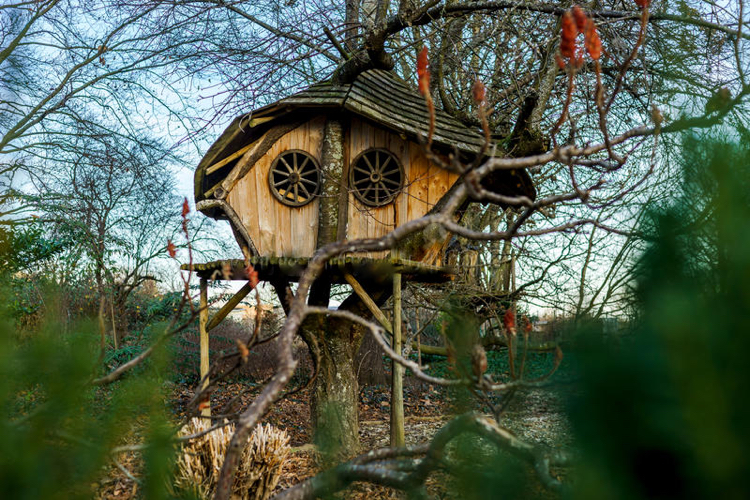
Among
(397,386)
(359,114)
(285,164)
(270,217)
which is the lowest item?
(397,386)

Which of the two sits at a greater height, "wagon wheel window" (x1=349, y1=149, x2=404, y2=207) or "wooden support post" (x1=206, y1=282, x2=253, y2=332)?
"wagon wheel window" (x1=349, y1=149, x2=404, y2=207)

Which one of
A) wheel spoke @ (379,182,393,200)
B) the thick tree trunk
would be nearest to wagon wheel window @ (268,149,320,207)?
wheel spoke @ (379,182,393,200)

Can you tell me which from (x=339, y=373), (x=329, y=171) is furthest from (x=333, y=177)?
(x=339, y=373)

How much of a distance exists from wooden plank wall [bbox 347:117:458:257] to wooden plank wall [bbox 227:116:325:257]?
1.66 ft

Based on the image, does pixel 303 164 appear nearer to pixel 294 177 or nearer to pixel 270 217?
pixel 294 177

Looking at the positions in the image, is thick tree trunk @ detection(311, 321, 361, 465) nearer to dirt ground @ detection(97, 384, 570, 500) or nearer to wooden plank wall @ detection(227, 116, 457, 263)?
dirt ground @ detection(97, 384, 570, 500)

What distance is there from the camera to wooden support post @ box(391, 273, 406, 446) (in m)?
6.36

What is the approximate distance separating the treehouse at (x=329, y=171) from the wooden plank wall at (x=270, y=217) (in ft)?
0.04

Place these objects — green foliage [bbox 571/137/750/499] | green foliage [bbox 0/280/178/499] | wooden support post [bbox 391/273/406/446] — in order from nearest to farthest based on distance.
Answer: green foliage [bbox 571/137/750/499], green foliage [bbox 0/280/178/499], wooden support post [bbox 391/273/406/446]

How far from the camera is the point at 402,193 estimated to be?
6758 millimetres

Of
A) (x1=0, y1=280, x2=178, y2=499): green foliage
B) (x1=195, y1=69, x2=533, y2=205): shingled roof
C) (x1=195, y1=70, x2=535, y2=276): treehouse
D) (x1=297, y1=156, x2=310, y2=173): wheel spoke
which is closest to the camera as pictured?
(x1=0, y1=280, x2=178, y2=499): green foliage

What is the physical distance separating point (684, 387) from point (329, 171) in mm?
6391

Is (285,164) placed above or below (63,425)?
above

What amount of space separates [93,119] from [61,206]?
1.91m
